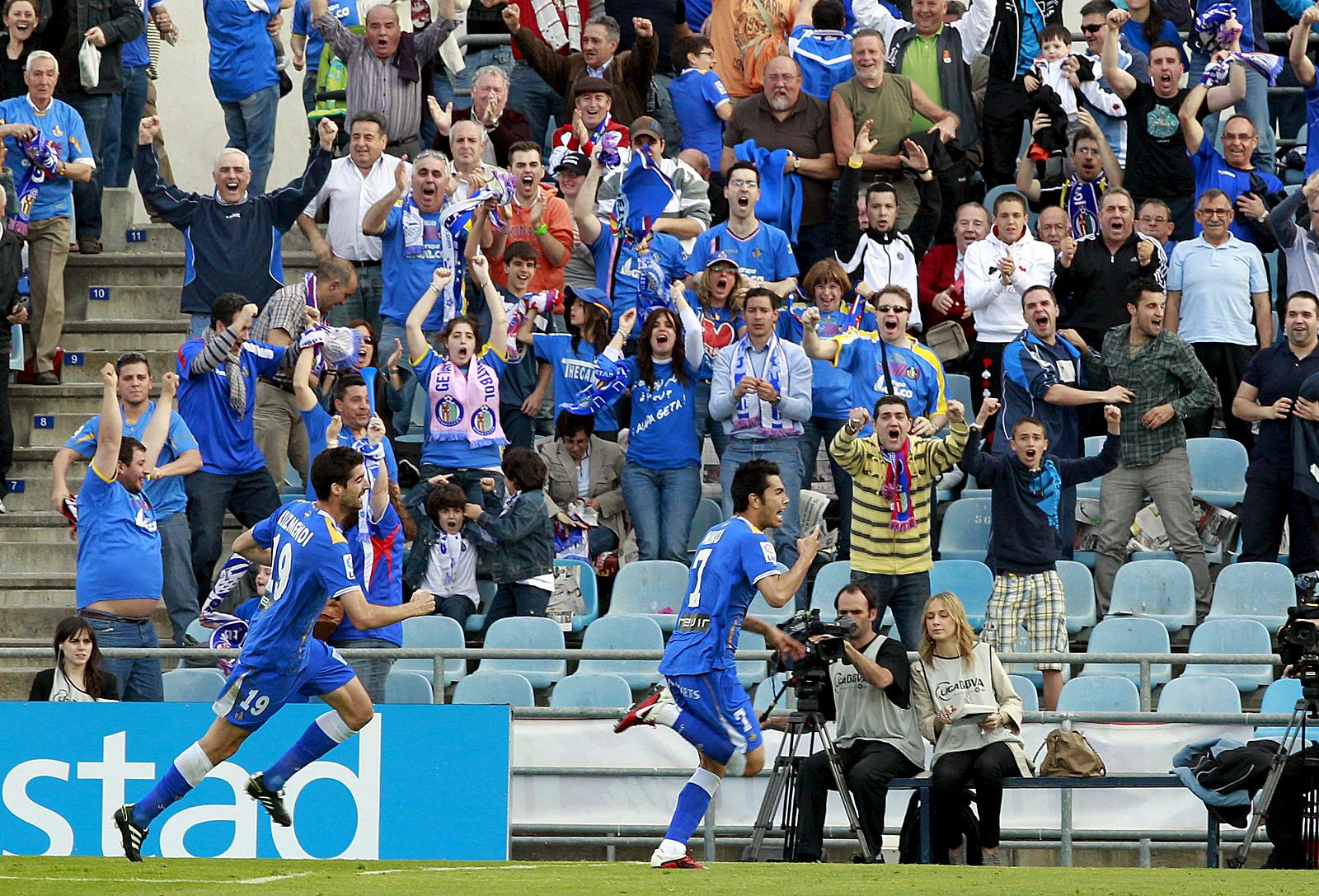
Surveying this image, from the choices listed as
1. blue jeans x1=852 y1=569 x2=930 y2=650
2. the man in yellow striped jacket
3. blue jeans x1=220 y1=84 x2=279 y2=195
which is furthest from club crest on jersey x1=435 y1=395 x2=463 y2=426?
blue jeans x1=220 y1=84 x2=279 y2=195

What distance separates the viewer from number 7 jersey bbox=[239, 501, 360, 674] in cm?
902

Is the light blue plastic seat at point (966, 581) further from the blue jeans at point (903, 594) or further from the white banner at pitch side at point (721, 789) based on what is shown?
the white banner at pitch side at point (721, 789)

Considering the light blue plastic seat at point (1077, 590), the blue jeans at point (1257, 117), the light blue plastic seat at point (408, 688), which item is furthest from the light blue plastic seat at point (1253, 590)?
the light blue plastic seat at point (408, 688)

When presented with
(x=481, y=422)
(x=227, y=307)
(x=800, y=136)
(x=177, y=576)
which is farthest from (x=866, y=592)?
(x=800, y=136)

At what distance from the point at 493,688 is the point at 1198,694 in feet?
13.0

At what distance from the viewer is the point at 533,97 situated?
50.7 feet

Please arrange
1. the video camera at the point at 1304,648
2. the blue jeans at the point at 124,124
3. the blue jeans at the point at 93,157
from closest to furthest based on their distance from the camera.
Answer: the video camera at the point at 1304,648, the blue jeans at the point at 93,157, the blue jeans at the point at 124,124

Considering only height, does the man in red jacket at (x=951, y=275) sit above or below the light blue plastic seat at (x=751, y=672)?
above

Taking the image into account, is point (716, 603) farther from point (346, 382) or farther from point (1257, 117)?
point (1257, 117)

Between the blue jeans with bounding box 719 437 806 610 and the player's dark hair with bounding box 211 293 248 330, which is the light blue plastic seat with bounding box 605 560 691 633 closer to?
the blue jeans with bounding box 719 437 806 610

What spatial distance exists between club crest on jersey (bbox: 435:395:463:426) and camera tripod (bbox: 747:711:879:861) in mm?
3336

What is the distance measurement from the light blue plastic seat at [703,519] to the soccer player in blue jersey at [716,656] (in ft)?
11.5

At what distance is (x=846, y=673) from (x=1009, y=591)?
4.99 feet

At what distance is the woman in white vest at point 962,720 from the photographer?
1000 cm
